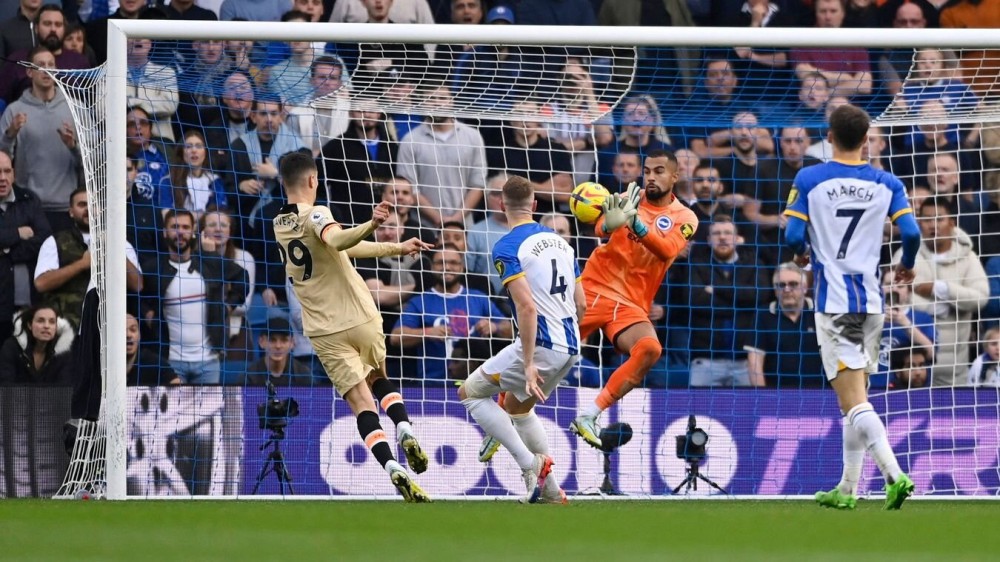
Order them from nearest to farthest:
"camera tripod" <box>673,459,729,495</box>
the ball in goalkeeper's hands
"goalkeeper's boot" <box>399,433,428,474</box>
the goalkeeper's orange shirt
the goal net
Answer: "goalkeeper's boot" <box>399,433,428,474</box>, the ball in goalkeeper's hands, the goalkeeper's orange shirt, the goal net, "camera tripod" <box>673,459,729,495</box>

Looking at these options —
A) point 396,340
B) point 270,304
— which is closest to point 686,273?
point 396,340

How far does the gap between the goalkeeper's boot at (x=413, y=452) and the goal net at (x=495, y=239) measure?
2165mm

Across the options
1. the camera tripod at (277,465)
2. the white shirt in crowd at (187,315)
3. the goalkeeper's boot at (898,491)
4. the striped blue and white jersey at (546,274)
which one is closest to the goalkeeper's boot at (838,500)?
the goalkeeper's boot at (898,491)

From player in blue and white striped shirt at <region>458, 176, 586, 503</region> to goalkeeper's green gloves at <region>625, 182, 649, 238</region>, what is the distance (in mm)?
520

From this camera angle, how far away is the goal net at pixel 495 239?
11086 mm

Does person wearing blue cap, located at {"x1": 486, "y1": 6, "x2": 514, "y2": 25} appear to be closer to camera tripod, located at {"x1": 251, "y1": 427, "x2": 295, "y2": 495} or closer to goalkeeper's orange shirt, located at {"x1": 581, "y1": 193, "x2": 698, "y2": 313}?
goalkeeper's orange shirt, located at {"x1": 581, "y1": 193, "x2": 698, "y2": 313}

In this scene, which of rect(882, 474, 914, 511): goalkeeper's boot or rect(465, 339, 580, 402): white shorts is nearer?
rect(882, 474, 914, 511): goalkeeper's boot

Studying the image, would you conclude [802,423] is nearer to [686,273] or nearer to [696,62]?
[686,273]

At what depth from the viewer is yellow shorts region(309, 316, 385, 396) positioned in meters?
9.61

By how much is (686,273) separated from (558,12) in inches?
121

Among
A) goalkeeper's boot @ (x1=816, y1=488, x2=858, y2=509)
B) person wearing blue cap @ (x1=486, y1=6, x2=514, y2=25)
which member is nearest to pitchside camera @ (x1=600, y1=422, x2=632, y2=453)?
goalkeeper's boot @ (x1=816, y1=488, x2=858, y2=509)

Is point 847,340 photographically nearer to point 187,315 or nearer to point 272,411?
point 272,411

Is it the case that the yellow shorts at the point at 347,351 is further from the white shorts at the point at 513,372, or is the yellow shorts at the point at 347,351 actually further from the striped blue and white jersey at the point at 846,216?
the striped blue and white jersey at the point at 846,216

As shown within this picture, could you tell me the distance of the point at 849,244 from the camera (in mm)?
8531
